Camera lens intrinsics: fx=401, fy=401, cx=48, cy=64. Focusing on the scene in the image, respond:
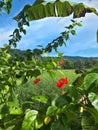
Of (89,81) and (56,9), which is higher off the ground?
(56,9)

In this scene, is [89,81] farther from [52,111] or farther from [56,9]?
[56,9]

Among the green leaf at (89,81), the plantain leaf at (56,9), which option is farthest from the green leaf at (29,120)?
the plantain leaf at (56,9)

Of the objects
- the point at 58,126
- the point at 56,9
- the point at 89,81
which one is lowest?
the point at 58,126

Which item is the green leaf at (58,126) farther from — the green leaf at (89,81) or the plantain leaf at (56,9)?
the plantain leaf at (56,9)

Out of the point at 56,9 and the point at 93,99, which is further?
the point at 56,9

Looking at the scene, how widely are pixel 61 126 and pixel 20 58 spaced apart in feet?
8.22

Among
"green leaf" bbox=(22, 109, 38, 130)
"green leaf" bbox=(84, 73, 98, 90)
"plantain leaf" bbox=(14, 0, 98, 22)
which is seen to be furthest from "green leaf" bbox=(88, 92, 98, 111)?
"plantain leaf" bbox=(14, 0, 98, 22)

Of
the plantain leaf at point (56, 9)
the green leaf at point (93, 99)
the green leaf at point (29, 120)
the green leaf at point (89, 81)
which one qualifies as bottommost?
the green leaf at point (29, 120)

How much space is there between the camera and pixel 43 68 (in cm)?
285

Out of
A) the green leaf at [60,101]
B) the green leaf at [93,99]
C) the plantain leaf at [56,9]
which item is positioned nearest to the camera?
the green leaf at [93,99]

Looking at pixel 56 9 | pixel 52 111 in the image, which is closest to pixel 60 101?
pixel 52 111

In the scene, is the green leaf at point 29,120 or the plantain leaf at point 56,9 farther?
the plantain leaf at point 56,9

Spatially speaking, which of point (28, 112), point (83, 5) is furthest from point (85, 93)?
point (83, 5)

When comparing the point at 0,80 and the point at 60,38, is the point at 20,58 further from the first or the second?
the point at 60,38
